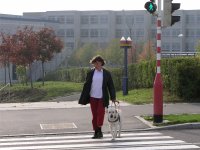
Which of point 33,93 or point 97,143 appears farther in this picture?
point 33,93

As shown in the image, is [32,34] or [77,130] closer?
[77,130]

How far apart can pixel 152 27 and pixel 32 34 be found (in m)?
63.2

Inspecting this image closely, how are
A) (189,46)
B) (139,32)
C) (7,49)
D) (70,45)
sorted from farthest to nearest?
(189,46)
(139,32)
(70,45)
(7,49)

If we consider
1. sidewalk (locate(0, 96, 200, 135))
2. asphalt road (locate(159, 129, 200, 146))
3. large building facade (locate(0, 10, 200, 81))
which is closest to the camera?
asphalt road (locate(159, 129, 200, 146))

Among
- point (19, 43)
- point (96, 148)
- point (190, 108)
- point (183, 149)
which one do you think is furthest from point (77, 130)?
point (19, 43)

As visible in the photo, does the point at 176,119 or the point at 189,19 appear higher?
the point at 189,19

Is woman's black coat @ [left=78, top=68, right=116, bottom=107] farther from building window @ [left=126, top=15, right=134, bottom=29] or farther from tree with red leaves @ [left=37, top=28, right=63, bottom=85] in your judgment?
building window @ [left=126, top=15, right=134, bottom=29]

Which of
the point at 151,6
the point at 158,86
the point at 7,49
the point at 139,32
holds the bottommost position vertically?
the point at 158,86

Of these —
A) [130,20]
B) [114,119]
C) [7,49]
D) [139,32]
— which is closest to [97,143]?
[114,119]

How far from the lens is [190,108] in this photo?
17000mm

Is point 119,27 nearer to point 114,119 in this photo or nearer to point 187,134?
point 187,134

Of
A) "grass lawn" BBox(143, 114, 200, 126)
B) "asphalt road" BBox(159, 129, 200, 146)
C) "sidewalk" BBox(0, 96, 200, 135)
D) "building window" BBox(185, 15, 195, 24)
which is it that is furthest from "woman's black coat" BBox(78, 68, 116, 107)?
"building window" BBox(185, 15, 195, 24)

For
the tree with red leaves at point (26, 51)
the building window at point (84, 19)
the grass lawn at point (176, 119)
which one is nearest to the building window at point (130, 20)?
the building window at point (84, 19)

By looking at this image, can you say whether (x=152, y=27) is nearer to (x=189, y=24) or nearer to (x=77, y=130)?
(x=189, y=24)
